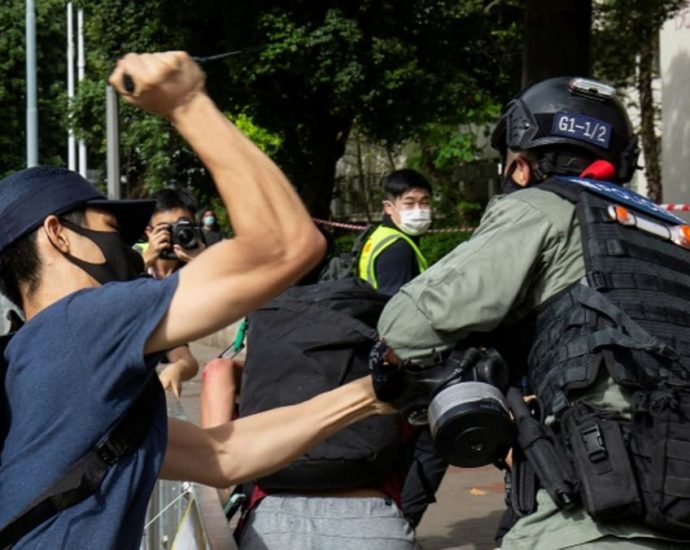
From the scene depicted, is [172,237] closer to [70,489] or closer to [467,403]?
[467,403]

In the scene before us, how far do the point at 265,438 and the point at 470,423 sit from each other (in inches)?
23.6

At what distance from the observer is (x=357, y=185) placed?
39938 mm

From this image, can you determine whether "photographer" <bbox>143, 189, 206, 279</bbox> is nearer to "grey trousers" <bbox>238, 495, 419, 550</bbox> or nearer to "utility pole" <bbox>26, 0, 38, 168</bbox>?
"grey trousers" <bbox>238, 495, 419, 550</bbox>

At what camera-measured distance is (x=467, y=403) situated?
296cm

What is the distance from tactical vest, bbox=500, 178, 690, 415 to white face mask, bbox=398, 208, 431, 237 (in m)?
4.13

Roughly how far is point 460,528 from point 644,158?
16.9 m

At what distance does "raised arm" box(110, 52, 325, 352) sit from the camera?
2.55 meters

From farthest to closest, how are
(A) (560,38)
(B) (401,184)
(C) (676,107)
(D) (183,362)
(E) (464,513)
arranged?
(C) (676,107), (A) (560,38), (E) (464,513), (B) (401,184), (D) (183,362)

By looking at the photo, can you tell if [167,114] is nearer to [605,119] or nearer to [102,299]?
[102,299]

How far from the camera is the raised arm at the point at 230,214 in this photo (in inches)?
101

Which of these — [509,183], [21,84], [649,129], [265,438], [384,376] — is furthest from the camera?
[21,84]

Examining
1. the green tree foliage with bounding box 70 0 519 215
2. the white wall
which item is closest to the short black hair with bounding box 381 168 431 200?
the green tree foliage with bounding box 70 0 519 215

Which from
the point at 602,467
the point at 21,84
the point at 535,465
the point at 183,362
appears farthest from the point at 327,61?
the point at 21,84

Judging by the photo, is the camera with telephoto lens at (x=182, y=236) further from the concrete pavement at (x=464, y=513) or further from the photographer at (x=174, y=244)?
the concrete pavement at (x=464, y=513)
